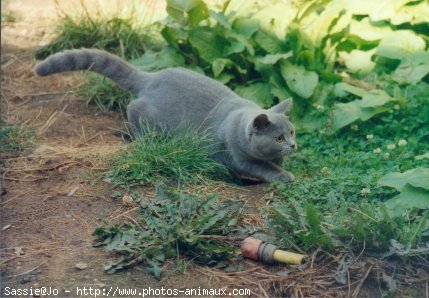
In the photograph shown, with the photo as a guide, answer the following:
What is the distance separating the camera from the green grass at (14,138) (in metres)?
4.84

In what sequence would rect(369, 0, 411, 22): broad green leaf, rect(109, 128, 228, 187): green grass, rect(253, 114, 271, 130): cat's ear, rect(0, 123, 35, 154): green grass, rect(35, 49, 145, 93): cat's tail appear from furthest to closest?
rect(369, 0, 411, 22): broad green leaf, rect(35, 49, 145, 93): cat's tail, rect(0, 123, 35, 154): green grass, rect(253, 114, 271, 130): cat's ear, rect(109, 128, 228, 187): green grass

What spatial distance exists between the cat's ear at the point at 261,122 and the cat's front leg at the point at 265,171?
32 centimetres

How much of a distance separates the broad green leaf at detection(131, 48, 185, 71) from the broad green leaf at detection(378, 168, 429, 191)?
2.35 meters

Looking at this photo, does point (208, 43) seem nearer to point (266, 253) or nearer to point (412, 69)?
point (412, 69)

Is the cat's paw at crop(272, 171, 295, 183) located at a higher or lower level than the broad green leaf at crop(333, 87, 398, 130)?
lower

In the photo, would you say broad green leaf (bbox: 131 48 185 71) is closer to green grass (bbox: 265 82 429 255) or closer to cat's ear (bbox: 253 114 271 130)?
green grass (bbox: 265 82 429 255)

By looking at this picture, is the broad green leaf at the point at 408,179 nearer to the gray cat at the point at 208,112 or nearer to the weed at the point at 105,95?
the gray cat at the point at 208,112

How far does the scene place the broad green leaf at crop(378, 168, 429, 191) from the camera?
147 inches

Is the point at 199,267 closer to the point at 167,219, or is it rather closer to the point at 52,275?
the point at 167,219

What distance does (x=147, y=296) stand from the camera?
10.7 ft

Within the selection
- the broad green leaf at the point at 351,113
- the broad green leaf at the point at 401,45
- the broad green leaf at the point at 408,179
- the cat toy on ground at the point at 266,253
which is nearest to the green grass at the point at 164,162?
the cat toy on ground at the point at 266,253

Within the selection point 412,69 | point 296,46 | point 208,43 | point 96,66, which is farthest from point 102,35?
point 412,69

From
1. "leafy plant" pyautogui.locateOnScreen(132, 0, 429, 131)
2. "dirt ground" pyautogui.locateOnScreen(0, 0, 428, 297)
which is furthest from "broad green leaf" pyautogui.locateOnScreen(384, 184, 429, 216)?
"leafy plant" pyautogui.locateOnScreen(132, 0, 429, 131)

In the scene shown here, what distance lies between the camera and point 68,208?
13.3ft
